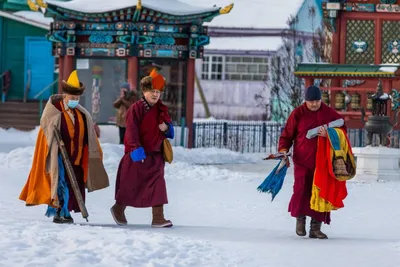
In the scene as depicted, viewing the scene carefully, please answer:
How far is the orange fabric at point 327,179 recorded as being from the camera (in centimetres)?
1262

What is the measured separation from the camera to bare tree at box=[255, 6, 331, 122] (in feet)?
119

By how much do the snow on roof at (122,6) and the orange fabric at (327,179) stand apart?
16288 mm

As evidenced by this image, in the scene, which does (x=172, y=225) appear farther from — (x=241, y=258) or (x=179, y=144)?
(x=179, y=144)

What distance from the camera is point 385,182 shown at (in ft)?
70.9

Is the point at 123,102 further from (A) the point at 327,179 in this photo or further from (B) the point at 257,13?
(B) the point at 257,13

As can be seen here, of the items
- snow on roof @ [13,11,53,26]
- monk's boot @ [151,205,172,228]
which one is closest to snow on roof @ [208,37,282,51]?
snow on roof @ [13,11,53,26]

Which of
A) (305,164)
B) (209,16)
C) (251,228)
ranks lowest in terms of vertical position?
(251,228)

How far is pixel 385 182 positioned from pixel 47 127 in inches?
397

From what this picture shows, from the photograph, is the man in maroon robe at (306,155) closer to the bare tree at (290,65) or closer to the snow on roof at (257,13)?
the bare tree at (290,65)

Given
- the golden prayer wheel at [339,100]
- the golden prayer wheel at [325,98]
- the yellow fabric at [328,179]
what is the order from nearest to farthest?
1. the yellow fabric at [328,179]
2. the golden prayer wheel at [325,98]
3. the golden prayer wheel at [339,100]

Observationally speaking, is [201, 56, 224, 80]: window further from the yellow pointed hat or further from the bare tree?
the yellow pointed hat

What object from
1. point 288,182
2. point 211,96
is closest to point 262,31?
point 211,96

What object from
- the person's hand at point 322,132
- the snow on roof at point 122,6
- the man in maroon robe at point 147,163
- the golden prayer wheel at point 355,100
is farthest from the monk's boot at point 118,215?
the snow on roof at point 122,6

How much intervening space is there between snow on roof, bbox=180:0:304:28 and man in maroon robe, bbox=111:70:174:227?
108 feet
